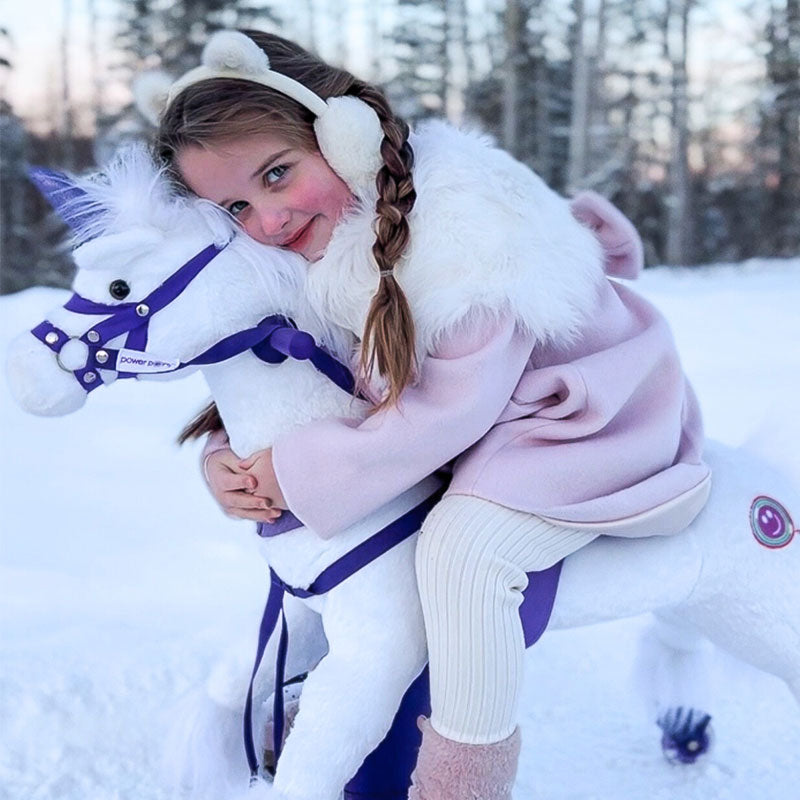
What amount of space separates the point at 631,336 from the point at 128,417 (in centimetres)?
264

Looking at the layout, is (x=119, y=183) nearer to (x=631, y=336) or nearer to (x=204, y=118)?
(x=204, y=118)

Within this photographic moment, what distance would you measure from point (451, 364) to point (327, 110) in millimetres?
379

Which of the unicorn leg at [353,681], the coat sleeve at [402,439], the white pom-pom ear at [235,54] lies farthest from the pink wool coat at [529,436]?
the white pom-pom ear at [235,54]

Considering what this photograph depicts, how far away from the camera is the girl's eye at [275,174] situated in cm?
126

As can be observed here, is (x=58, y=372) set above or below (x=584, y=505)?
above

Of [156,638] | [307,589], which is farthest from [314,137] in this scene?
[156,638]

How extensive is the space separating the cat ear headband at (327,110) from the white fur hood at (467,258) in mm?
46

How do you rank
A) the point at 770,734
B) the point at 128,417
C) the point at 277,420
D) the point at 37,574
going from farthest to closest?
the point at 128,417 < the point at 37,574 < the point at 770,734 < the point at 277,420

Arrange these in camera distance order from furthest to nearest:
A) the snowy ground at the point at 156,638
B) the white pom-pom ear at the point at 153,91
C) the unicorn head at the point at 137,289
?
the snowy ground at the point at 156,638
the white pom-pom ear at the point at 153,91
the unicorn head at the point at 137,289

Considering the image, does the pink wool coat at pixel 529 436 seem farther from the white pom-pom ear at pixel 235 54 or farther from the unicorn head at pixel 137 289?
the white pom-pom ear at pixel 235 54

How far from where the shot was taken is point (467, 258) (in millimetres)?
1146

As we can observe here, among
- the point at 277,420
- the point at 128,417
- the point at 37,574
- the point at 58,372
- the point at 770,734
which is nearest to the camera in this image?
the point at 58,372

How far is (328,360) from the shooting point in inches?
47.8

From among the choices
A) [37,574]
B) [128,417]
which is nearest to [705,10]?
[128,417]
